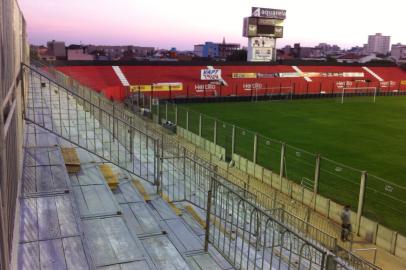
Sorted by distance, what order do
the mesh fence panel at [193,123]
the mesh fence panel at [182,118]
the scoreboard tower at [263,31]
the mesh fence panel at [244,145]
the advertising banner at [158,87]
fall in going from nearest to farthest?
the mesh fence panel at [244,145] → the mesh fence panel at [193,123] → the mesh fence panel at [182,118] → the advertising banner at [158,87] → the scoreboard tower at [263,31]

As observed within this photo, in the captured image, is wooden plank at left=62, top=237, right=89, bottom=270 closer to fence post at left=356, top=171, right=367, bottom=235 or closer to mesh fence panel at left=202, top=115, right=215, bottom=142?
fence post at left=356, top=171, right=367, bottom=235

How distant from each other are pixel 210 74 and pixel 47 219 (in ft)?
156

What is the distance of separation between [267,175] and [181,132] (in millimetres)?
9618

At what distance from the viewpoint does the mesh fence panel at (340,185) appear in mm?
16906

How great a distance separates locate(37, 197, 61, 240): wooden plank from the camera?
5.96 meters

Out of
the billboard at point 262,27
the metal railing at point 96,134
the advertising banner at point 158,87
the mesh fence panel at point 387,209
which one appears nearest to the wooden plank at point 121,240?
the metal railing at point 96,134

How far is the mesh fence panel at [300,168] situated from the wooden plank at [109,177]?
31.6ft

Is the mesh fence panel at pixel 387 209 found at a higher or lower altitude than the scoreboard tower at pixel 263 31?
lower

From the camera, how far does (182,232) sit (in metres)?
8.09

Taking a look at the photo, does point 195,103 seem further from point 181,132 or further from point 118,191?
point 118,191

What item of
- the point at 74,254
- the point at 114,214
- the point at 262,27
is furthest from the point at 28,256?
the point at 262,27

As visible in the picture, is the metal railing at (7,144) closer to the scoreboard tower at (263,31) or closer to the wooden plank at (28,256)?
the wooden plank at (28,256)

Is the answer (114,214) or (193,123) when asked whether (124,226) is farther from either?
(193,123)

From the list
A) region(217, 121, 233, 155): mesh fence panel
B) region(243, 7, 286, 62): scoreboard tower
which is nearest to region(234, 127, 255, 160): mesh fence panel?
region(217, 121, 233, 155): mesh fence panel
